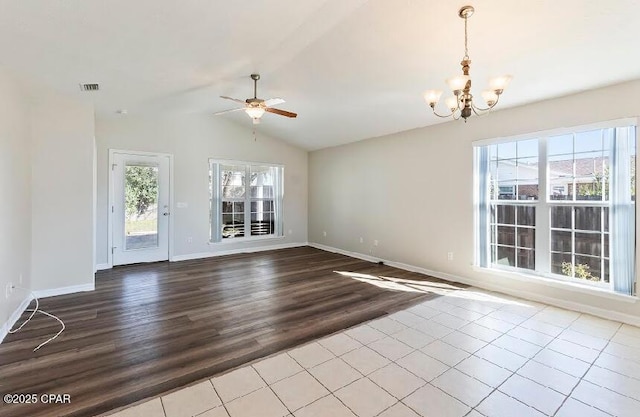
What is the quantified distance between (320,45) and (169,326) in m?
3.44

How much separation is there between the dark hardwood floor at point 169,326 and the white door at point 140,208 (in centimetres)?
56

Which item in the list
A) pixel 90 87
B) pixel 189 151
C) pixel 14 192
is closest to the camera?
pixel 14 192

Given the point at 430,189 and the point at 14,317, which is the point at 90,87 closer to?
the point at 14,317

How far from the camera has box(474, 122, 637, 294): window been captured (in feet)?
10.7

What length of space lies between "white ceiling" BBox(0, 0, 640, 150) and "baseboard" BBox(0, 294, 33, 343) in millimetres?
2585

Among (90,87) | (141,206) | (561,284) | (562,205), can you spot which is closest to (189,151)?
(141,206)

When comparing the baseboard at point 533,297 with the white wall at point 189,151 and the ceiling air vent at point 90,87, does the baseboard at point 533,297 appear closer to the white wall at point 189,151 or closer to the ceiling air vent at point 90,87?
the white wall at point 189,151

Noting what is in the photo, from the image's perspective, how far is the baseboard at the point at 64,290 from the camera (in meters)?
3.94

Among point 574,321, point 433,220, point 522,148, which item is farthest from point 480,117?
point 574,321

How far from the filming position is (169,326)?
10.2 feet

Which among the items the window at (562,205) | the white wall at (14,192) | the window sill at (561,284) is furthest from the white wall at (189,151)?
the window sill at (561,284)

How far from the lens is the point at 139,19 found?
8.37 ft

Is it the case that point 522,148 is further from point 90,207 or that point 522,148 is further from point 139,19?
point 90,207

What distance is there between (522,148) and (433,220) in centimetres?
167
